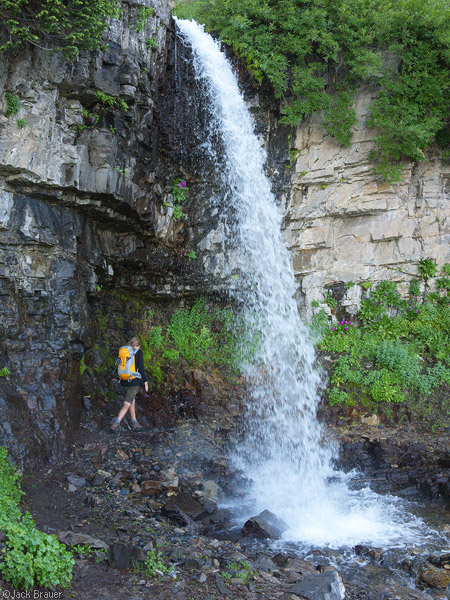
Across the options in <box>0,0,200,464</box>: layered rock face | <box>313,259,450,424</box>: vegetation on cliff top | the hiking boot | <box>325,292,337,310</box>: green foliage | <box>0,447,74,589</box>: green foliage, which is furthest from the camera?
<box>325,292,337,310</box>: green foliage

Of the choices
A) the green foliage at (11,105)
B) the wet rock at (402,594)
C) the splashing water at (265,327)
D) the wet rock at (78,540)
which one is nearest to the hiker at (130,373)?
the splashing water at (265,327)

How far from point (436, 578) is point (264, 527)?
2.33 meters

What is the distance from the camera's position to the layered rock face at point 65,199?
26.9 feet

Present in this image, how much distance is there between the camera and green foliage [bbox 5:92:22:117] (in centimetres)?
810

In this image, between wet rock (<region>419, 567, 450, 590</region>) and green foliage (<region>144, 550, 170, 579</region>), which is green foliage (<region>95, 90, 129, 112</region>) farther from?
wet rock (<region>419, 567, 450, 590</region>)

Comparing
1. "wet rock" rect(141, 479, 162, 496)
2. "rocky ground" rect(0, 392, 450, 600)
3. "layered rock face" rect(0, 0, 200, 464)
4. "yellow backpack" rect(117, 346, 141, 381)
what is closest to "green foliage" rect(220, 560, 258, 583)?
"rocky ground" rect(0, 392, 450, 600)

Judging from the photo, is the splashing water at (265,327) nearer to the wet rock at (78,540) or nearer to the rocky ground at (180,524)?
the rocky ground at (180,524)

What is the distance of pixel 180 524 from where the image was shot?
6844 mm

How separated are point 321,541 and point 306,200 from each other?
8.74 metres

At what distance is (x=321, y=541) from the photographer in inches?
275

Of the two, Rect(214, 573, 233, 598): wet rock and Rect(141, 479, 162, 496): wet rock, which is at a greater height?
Rect(141, 479, 162, 496): wet rock

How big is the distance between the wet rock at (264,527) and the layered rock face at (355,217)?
6.65 m

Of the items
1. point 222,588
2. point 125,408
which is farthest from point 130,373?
point 222,588

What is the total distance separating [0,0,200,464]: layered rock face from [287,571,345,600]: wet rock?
14.8ft
